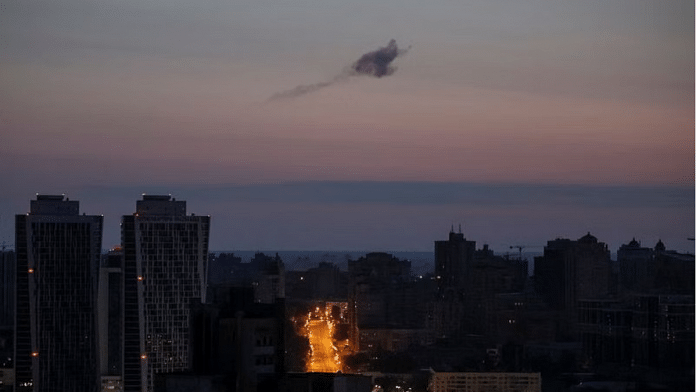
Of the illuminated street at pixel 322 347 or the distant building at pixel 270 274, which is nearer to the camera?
the illuminated street at pixel 322 347

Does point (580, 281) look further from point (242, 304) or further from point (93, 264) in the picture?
point (242, 304)

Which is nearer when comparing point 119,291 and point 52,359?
point 52,359

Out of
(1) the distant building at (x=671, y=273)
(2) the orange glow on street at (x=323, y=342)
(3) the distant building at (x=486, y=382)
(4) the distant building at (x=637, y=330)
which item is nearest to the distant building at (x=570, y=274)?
(4) the distant building at (x=637, y=330)

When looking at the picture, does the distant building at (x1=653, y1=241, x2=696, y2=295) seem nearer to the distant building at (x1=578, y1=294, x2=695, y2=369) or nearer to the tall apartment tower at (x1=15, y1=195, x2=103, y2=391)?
the distant building at (x1=578, y1=294, x2=695, y2=369)

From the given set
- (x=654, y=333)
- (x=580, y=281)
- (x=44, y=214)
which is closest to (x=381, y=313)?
(x=580, y=281)

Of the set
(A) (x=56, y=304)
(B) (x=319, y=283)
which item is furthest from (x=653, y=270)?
(B) (x=319, y=283)

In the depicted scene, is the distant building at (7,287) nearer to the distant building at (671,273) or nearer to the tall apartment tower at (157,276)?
the tall apartment tower at (157,276)

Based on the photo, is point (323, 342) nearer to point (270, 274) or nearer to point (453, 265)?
point (270, 274)
